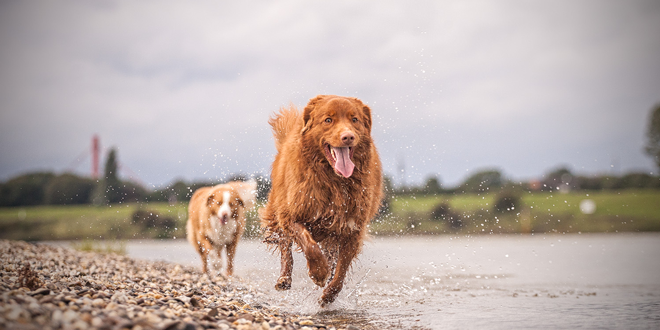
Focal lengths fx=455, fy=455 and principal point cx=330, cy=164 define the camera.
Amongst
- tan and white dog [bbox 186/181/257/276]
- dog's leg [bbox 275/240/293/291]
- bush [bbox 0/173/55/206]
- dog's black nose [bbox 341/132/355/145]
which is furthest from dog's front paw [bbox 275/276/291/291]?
bush [bbox 0/173/55/206]

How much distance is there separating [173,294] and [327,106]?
2.66m

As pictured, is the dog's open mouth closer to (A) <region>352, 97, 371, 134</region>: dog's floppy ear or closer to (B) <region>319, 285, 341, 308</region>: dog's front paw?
(A) <region>352, 97, 371, 134</region>: dog's floppy ear

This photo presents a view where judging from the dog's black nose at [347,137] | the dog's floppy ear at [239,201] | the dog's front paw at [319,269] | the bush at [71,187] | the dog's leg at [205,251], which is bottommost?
the dog's leg at [205,251]

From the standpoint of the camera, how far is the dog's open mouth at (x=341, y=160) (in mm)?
4809

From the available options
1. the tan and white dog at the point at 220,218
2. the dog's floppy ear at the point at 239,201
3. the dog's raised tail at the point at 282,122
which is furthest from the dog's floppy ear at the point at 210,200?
the dog's raised tail at the point at 282,122

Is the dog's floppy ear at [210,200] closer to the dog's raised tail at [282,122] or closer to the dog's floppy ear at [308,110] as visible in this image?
the dog's raised tail at [282,122]

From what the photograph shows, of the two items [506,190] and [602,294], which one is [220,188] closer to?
[602,294]

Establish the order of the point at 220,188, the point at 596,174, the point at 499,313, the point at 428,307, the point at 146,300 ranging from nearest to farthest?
the point at 146,300 → the point at 499,313 → the point at 428,307 → the point at 220,188 → the point at 596,174

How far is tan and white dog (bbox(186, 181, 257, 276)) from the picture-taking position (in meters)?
9.26

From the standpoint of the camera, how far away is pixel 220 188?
373 inches

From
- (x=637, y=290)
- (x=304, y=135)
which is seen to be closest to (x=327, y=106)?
(x=304, y=135)

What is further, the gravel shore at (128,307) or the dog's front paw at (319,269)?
the dog's front paw at (319,269)

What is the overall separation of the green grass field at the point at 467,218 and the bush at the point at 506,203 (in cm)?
40

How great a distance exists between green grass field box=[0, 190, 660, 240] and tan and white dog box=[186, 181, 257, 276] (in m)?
20.3
